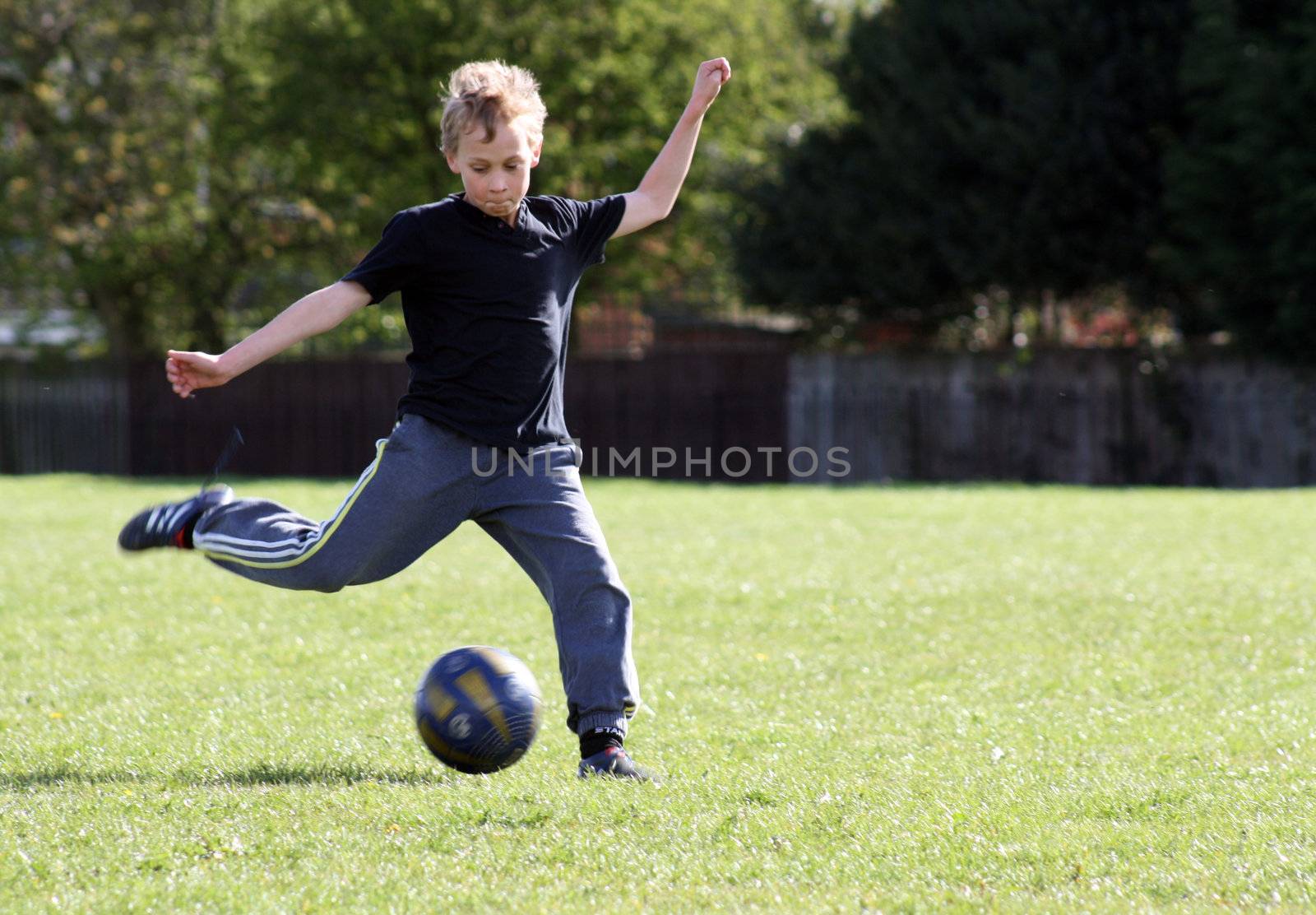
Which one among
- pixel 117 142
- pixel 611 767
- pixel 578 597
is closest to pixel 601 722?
pixel 611 767

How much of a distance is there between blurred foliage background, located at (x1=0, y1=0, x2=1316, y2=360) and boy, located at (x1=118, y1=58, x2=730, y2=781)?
1704 centimetres

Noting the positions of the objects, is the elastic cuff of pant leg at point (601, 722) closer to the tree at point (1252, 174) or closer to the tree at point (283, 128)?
the tree at point (1252, 174)

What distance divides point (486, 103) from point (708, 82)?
96cm

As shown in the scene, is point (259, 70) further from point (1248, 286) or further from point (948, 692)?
point (948, 692)

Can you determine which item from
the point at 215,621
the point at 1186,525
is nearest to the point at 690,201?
the point at 1186,525

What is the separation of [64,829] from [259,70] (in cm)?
2559

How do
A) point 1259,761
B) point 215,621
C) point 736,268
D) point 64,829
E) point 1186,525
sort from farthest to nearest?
point 736,268
point 1186,525
point 215,621
point 1259,761
point 64,829

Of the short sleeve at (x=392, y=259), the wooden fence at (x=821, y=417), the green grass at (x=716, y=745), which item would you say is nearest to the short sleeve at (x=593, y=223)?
the short sleeve at (x=392, y=259)

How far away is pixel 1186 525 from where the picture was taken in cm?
1423

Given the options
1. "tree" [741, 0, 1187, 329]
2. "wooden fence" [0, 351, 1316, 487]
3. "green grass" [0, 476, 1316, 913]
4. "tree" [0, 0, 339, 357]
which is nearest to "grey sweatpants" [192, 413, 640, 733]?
"green grass" [0, 476, 1316, 913]

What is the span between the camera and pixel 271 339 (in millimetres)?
4648

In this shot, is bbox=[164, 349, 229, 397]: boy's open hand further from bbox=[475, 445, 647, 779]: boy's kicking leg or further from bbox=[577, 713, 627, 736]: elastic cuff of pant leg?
bbox=[577, 713, 627, 736]: elastic cuff of pant leg

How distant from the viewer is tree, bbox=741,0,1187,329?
21.9 meters

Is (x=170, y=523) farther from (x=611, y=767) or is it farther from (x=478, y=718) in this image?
(x=611, y=767)
